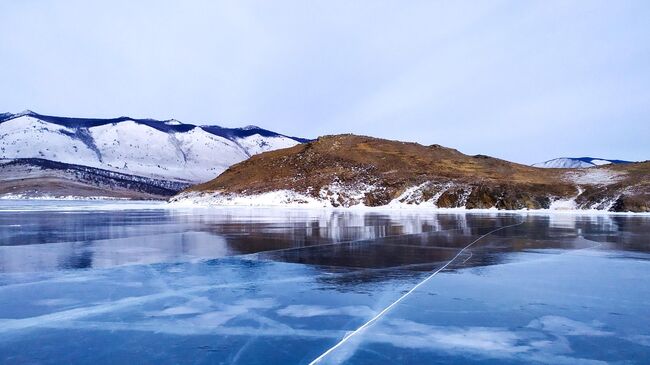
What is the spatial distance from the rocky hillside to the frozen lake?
144ft

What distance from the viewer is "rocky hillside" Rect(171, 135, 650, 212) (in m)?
55.8

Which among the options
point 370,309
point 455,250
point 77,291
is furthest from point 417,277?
point 77,291

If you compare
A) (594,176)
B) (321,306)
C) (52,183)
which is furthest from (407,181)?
(52,183)

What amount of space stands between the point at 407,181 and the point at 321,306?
60429 millimetres

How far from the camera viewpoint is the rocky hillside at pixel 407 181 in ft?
183

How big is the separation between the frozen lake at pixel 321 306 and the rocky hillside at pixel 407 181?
43.8 m

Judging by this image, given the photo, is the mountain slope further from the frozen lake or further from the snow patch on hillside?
the frozen lake

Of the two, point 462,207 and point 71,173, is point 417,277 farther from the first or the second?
point 71,173

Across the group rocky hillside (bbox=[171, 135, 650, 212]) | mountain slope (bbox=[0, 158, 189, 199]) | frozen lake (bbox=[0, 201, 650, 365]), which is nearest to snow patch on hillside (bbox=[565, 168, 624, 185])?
rocky hillside (bbox=[171, 135, 650, 212])

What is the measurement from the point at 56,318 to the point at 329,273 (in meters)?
5.28

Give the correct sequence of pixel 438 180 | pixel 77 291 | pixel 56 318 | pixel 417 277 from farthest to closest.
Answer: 1. pixel 438 180
2. pixel 417 277
3. pixel 77 291
4. pixel 56 318

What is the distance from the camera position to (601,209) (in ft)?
171

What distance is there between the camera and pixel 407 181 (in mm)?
67062

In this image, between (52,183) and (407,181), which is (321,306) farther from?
(52,183)
